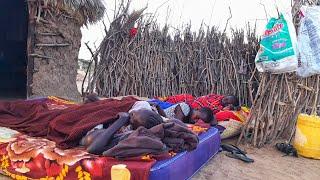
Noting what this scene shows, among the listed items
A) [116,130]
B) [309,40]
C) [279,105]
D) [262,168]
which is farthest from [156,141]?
[309,40]

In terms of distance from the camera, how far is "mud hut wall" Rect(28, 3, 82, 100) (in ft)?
20.0

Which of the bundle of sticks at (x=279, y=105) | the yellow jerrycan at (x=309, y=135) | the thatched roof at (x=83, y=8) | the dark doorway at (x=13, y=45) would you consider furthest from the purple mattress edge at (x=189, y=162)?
the dark doorway at (x=13, y=45)

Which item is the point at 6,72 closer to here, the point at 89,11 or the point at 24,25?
the point at 24,25

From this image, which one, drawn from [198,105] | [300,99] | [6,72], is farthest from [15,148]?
[6,72]

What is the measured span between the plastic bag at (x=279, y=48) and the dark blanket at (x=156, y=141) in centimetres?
181

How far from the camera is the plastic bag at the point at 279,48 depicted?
4055 millimetres

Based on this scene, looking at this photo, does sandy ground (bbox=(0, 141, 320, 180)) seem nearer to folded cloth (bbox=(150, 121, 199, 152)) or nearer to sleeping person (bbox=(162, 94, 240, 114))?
folded cloth (bbox=(150, 121, 199, 152))

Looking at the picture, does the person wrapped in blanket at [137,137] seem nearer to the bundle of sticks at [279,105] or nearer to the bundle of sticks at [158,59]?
the bundle of sticks at [279,105]

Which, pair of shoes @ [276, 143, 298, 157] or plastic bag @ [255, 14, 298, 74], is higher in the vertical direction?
plastic bag @ [255, 14, 298, 74]

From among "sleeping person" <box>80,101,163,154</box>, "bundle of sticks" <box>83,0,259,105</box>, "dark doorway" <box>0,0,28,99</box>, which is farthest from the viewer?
"dark doorway" <box>0,0,28,99</box>

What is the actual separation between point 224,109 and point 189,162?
242cm

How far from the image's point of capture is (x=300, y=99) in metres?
4.45

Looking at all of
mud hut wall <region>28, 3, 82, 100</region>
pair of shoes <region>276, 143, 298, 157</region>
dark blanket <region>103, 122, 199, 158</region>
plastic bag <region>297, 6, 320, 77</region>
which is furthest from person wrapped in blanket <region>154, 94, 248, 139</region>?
mud hut wall <region>28, 3, 82, 100</region>

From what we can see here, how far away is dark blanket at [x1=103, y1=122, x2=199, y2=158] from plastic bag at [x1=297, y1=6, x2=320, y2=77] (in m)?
2.10
